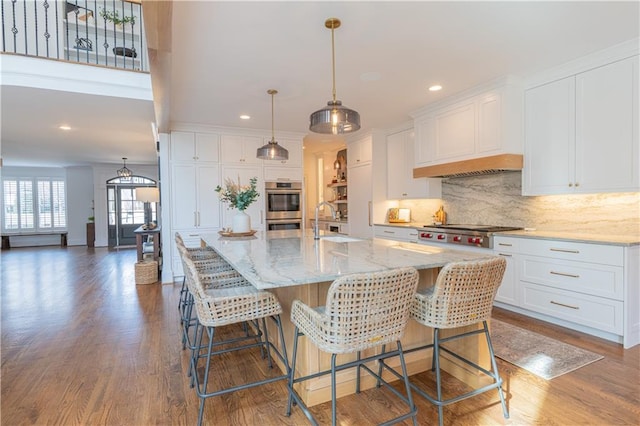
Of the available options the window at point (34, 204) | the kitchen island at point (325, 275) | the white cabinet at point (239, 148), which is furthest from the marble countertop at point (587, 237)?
the window at point (34, 204)

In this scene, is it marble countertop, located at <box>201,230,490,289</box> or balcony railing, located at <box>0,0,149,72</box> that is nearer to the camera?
marble countertop, located at <box>201,230,490,289</box>

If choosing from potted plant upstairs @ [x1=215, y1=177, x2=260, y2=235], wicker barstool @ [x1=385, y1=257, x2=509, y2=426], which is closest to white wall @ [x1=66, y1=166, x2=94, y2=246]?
potted plant upstairs @ [x1=215, y1=177, x2=260, y2=235]

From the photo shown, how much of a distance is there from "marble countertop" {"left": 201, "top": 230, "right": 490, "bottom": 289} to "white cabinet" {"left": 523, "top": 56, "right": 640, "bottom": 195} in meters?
1.70

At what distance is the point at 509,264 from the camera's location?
11.1ft

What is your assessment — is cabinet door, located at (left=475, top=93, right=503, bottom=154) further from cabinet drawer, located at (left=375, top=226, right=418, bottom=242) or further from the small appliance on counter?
the small appliance on counter

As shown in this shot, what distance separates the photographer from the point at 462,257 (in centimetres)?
203

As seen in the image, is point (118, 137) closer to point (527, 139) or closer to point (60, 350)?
point (60, 350)

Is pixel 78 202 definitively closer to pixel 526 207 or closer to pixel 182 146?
pixel 182 146

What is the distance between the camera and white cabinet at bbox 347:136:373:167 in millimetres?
5545

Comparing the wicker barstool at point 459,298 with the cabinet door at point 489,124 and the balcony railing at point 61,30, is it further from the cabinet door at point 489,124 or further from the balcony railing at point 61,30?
the balcony railing at point 61,30

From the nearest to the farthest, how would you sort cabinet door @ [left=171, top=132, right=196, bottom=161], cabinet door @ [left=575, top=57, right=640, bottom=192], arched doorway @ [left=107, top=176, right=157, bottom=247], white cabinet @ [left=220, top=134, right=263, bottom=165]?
1. cabinet door @ [left=575, top=57, right=640, bottom=192]
2. cabinet door @ [left=171, top=132, right=196, bottom=161]
3. white cabinet @ [left=220, top=134, right=263, bottom=165]
4. arched doorway @ [left=107, top=176, right=157, bottom=247]

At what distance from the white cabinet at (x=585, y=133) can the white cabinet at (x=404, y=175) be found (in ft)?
4.41

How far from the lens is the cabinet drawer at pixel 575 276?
8.63 feet

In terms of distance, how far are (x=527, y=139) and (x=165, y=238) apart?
4.96 metres
